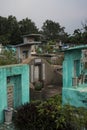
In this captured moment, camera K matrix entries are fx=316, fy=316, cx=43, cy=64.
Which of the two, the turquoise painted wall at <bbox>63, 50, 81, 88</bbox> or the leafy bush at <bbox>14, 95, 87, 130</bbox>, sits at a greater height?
the turquoise painted wall at <bbox>63, 50, 81, 88</bbox>

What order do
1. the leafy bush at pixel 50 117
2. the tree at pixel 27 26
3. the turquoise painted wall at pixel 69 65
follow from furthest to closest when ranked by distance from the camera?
the tree at pixel 27 26, the turquoise painted wall at pixel 69 65, the leafy bush at pixel 50 117

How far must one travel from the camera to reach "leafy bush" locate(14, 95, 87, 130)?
10.9 m

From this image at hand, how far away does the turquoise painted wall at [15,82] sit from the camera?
48.5 ft

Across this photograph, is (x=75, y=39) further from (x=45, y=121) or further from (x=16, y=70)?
(x=45, y=121)

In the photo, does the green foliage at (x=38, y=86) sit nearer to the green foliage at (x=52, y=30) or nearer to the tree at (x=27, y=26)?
the tree at (x=27, y=26)

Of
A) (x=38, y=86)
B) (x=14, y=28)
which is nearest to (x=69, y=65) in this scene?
(x=38, y=86)

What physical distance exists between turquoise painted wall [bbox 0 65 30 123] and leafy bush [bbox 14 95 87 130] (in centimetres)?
195

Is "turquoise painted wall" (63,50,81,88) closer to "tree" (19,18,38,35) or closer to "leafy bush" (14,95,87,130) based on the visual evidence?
"leafy bush" (14,95,87,130)

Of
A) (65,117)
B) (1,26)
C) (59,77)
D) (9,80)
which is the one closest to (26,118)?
(65,117)

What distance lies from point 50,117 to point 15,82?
15.2ft

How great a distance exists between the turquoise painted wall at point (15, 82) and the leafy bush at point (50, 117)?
76.8 inches

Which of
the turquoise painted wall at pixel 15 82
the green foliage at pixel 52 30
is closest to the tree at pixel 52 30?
the green foliage at pixel 52 30

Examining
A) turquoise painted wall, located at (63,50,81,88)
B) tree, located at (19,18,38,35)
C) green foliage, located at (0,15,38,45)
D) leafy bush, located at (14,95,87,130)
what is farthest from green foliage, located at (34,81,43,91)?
tree, located at (19,18,38,35)

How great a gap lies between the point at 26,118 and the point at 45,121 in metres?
0.93
